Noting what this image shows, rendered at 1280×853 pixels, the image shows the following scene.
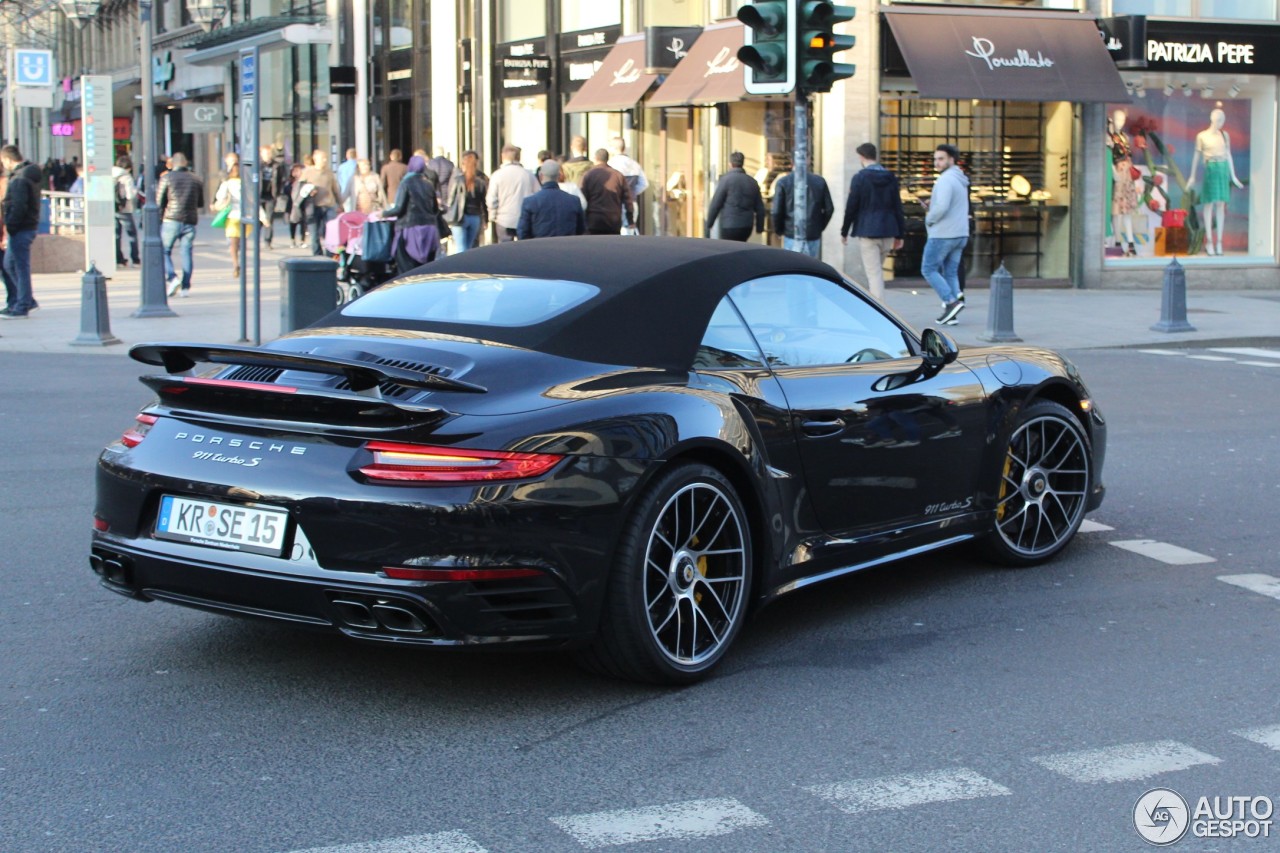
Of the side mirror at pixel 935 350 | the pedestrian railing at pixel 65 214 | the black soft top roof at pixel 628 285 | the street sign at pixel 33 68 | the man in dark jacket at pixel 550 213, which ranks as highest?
the street sign at pixel 33 68

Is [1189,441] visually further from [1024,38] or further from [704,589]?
[1024,38]

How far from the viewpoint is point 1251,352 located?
16.7 meters

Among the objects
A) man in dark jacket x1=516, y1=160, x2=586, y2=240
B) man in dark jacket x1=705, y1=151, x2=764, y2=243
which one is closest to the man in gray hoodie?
man in dark jacket x1=705, y1=151, x2=764, y2=243

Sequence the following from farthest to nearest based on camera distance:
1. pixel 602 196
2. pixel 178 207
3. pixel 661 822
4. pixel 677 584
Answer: pixel 178 207, pixel 602 196, pixel 677 584, pixel 661 822

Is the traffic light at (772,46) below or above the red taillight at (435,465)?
above

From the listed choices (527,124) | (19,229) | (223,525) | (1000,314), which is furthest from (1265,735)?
(527,124)

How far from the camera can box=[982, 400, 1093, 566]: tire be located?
6797mm

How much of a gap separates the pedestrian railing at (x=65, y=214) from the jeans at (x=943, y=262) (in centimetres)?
1473

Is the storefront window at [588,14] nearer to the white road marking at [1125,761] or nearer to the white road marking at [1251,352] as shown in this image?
the white road marking at [1251,352]

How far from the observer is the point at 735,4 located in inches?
992

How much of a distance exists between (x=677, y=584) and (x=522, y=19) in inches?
1139

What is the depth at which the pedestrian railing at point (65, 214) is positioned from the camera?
26.8 metres

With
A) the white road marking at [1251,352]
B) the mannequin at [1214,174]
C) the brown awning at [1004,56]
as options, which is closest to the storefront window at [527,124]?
the brown awning at [1004,56]

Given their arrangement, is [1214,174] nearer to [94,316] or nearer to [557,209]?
[557,209]
